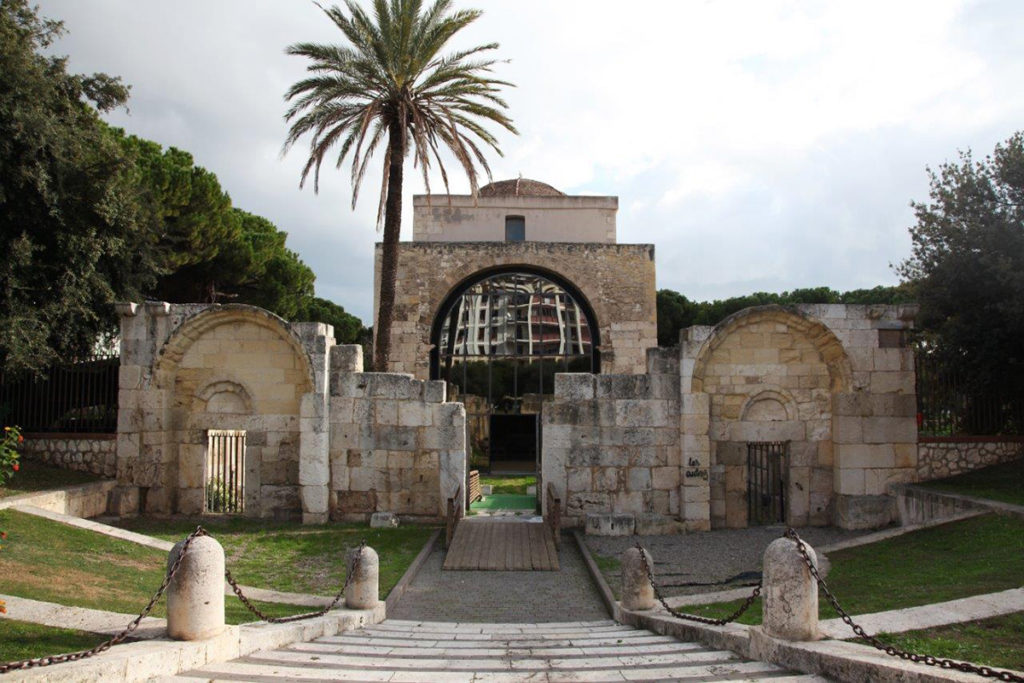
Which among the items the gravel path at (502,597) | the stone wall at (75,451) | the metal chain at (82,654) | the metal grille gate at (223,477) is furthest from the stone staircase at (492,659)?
the stone wall at (75,451)

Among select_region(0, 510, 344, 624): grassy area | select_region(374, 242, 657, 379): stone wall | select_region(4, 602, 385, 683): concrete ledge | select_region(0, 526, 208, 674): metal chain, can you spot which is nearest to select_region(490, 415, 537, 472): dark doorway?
select_region(374, 242, 657, 379): stone wall

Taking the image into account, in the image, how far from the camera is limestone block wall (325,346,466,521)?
14477 millimetres

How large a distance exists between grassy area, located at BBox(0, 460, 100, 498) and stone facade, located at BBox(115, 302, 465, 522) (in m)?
1.01

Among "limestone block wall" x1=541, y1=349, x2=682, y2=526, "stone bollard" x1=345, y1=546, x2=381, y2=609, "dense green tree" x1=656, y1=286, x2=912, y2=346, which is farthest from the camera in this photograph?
"dense green tree" x1=656, y1=286, x2=912, y2=346

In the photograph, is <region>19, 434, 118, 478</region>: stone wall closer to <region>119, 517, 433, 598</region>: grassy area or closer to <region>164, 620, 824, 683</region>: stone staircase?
<region>119, 517, 433, 598</region>: grassy area

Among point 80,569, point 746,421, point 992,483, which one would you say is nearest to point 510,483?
point 746,421

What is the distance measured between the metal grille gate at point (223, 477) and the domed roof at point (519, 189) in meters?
15.9

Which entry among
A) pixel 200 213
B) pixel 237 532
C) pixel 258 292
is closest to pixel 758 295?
pixel 258 292

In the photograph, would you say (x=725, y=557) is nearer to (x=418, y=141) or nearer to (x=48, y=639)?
(x=48, y=639)

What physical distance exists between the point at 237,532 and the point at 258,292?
668 inches

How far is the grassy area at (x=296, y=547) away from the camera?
34.5 feet

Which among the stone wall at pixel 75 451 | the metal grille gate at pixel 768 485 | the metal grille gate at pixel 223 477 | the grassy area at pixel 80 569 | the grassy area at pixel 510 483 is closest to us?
the grassy area at pixel 80 569

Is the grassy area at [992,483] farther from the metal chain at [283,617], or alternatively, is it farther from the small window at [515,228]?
the small window at [515,228]

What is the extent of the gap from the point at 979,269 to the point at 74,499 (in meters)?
17.9
